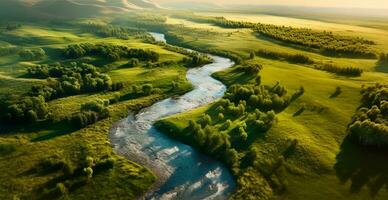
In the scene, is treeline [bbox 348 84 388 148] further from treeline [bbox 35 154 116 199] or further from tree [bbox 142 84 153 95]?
tree [bbox 142 84 153 95]

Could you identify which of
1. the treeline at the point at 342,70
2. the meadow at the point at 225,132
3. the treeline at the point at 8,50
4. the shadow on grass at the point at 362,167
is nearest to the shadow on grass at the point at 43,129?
the meadow at the point at 225,132

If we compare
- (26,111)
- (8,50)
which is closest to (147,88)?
(26,111)

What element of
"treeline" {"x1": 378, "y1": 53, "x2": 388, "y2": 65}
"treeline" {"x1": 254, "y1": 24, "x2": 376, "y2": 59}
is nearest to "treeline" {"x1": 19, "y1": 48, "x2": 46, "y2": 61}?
"treeline" {"x1": 254, "y1": 24, "x2": 376, "y2": 59}

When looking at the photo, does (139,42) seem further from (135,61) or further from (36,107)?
(36,107)

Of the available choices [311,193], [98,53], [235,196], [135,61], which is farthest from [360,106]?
[98,53]

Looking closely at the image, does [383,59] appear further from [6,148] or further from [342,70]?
[6,148]

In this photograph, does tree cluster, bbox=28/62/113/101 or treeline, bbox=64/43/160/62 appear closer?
tree cluster, bbox=28/62/113/101
